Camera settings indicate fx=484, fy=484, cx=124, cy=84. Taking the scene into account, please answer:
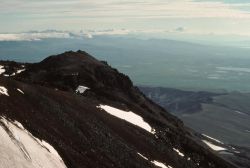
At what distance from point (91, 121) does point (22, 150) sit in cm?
2774

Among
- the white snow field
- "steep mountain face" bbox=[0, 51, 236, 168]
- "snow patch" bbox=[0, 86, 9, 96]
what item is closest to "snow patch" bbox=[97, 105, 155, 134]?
"steep mountain face" bbox=[0, 51, 236, 168]

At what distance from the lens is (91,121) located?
68.0 m

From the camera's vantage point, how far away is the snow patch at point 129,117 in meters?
85.5

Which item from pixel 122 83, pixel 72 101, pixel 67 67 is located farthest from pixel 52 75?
pixel 72 101

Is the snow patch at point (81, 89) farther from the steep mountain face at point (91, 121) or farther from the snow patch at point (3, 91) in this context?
the snow patch at point (3, 91)

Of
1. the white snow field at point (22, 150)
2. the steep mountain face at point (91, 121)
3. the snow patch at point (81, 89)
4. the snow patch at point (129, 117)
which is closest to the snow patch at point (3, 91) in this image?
the steep mountain face at point (91, 121)

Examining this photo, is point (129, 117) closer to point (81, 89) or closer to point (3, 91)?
point (81, 89)

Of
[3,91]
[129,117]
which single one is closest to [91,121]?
[3,91]

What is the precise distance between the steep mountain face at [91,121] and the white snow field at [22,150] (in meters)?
0.26

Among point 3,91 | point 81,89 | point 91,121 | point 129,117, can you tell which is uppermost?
point 3,91

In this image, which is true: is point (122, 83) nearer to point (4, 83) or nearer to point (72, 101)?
point (72, 101)

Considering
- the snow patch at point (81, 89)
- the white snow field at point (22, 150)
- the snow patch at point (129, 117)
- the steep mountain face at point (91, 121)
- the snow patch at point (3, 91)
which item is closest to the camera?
the white snow field at point (22, 150)

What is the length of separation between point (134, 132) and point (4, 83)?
23.5 m

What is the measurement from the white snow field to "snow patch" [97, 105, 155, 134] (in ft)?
130
